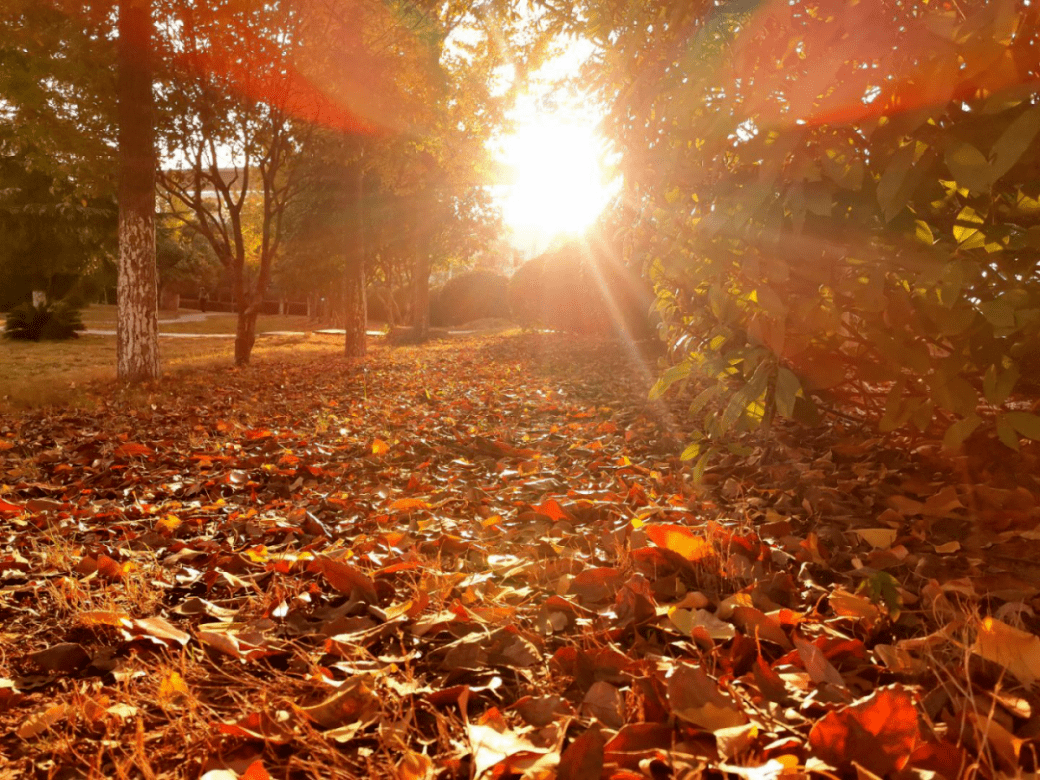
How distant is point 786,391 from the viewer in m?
2.03

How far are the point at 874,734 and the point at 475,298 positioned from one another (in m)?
28.6

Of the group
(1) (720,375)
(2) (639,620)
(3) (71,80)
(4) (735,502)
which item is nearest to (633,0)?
(1) (720,375)

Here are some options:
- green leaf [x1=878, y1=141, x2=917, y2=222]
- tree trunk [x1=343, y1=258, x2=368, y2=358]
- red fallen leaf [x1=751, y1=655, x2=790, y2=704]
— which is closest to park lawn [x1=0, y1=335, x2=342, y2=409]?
tree trunk [x1=343, y1=258, x2=368, y2=358]

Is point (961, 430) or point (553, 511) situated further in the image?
point (553, 511)

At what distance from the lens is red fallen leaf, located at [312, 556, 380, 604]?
6.41ft

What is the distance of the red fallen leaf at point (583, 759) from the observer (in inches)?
43.4

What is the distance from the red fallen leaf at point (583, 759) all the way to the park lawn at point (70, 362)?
258 inches

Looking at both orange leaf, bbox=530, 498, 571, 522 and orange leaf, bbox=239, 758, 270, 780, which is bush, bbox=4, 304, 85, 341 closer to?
orange leaf, bbox=530, 498, 571, 522

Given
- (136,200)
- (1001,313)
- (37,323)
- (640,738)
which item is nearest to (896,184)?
(1001,313)

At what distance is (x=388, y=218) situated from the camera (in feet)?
59.7

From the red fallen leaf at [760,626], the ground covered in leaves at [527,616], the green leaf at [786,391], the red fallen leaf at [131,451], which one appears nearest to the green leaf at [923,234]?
the green leaf at [786,391]

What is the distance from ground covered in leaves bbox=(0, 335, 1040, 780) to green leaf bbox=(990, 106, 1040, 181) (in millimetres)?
1032

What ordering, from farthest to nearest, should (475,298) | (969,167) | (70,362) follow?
(475,298) < (70,362) < (969,167)

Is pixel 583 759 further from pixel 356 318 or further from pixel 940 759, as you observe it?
pixel 356 318
